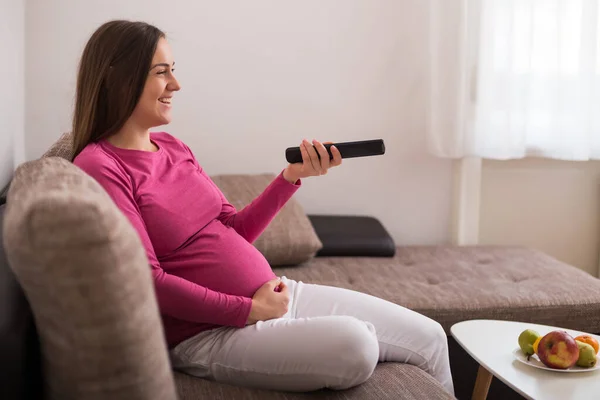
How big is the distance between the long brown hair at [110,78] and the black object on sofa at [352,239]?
128 cm

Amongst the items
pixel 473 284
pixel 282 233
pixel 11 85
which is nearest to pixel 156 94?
pixel 11 85

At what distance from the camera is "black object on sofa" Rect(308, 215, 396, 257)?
2.76 metres

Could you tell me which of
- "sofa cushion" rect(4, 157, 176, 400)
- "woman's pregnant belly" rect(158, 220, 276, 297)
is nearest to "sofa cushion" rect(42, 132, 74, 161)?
"woman's pregnant belly" rect(158, 220, 276, 297)

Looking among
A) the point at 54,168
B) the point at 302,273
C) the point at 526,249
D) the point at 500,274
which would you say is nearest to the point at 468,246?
the point at 526,249

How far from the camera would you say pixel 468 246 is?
3.01 m

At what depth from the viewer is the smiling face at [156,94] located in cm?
161

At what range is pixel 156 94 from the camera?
162 centimetres

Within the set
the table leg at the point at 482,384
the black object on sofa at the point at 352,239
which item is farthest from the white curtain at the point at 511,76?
the table leg at the point at 482,384

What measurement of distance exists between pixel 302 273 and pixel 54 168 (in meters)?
1.38

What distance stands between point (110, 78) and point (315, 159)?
1.52 ft

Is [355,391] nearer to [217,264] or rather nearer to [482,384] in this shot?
[217,264]

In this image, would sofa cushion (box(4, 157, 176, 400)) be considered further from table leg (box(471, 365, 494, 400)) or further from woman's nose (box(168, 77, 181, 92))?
table leg (box(471, 365, 494, 400))

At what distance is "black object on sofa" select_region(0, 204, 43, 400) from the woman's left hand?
737 millimetres

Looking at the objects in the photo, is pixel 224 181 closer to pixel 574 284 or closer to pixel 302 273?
pixel 302 273
